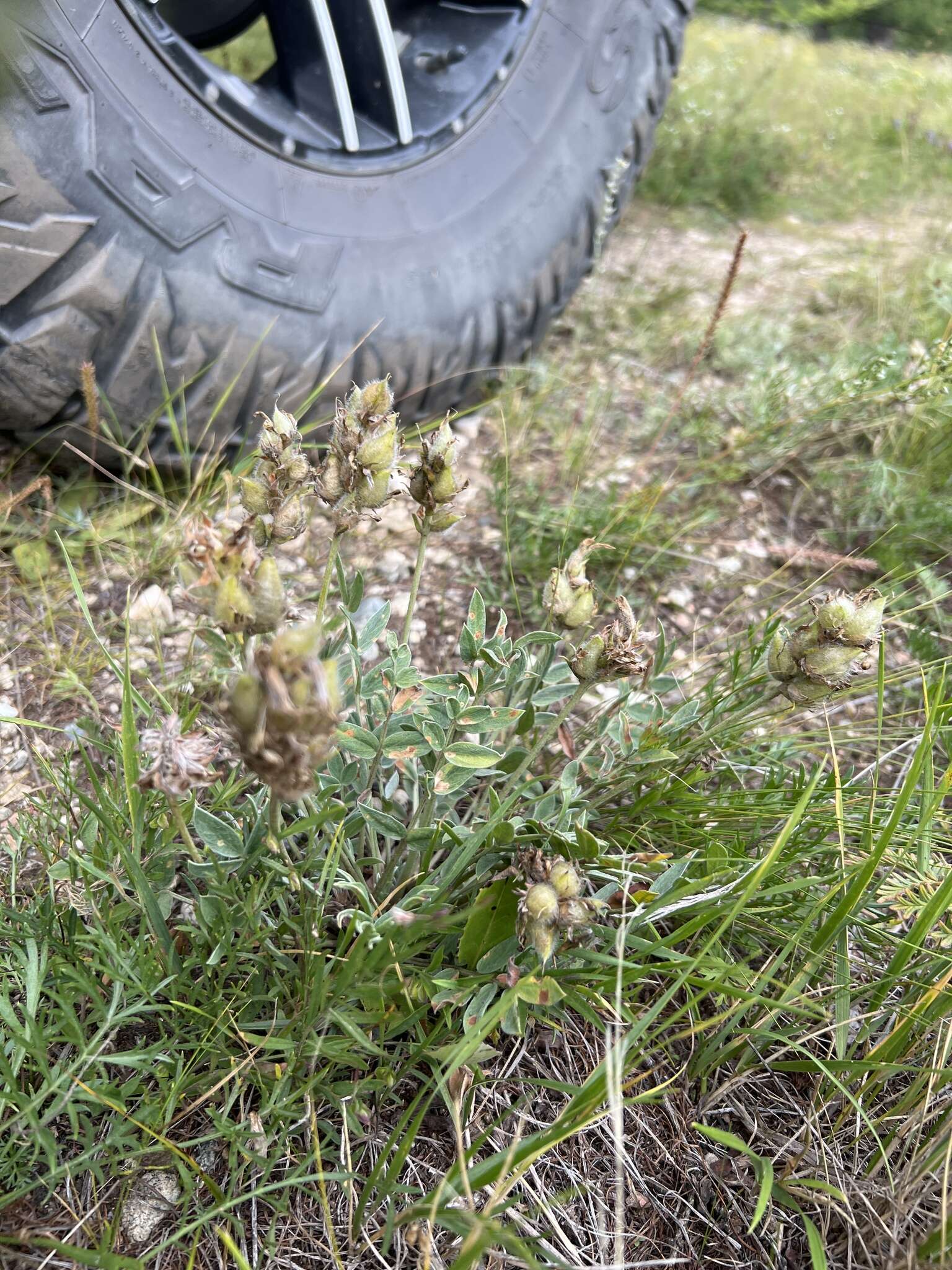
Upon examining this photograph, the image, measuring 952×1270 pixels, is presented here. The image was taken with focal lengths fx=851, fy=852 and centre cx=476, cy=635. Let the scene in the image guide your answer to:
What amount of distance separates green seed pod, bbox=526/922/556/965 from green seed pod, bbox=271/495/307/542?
483 mm

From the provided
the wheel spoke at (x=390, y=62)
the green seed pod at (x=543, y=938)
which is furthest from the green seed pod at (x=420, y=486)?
the wheel spoke at (x=390, y=62)

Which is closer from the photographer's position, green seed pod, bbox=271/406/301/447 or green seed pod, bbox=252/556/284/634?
green seed pod, bbox=252/556/284/634

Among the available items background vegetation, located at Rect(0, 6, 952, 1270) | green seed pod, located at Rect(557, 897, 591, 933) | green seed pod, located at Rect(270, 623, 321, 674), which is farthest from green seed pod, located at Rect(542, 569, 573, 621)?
green seed pod, located at Rect(270, 623, 321, 674)

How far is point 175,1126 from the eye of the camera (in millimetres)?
922

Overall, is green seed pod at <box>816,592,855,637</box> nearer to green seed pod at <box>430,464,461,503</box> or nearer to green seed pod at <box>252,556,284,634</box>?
green seed pod at <box>430,464,461,503</box>

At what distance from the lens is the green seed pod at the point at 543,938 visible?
0.84 meters

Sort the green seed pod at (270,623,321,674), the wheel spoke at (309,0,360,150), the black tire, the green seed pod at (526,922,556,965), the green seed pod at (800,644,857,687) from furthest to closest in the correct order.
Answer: the wheel spoke at (309,0,360,150) → the black tire → the green seed pod at (800,644,857,687) → the green seed pod at (526,922,556,965) → the green seed pod at (270,623,321,674)

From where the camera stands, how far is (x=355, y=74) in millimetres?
1686

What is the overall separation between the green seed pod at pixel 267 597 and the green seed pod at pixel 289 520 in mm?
168

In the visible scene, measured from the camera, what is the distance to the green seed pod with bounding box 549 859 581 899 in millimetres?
852

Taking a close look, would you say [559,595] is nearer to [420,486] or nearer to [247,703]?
[420,486]

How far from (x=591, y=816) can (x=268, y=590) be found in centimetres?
59

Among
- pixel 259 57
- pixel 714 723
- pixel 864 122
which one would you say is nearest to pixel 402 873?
pixel 714 723

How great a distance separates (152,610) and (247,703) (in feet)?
3.10
